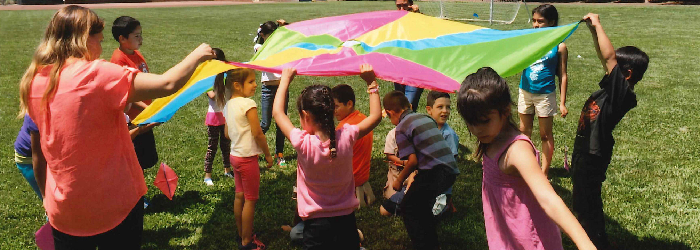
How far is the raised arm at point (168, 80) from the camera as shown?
2291mm

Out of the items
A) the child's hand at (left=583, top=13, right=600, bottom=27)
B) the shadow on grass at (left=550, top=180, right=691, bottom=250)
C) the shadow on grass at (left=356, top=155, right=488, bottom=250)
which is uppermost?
the child's hand at (left=583, top=13, right=600, bottom=27)

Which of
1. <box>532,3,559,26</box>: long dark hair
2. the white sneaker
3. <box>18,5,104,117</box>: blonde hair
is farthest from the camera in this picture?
the white sneaker

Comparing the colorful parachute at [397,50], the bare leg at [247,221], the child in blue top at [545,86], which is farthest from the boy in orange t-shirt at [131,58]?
the child in blue top at [545,86]

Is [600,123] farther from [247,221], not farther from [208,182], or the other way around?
[208,182]

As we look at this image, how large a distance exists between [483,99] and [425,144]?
1603 millimetres

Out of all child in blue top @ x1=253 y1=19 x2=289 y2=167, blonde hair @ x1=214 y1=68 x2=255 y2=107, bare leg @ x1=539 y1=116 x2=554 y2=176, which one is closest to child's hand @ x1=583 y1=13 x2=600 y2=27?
bare leg @ x1=539 y1=116 x2=554 y2=176

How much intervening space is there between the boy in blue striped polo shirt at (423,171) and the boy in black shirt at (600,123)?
0.90 metres

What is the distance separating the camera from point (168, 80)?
2.28 meters

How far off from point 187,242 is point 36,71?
92.8 inches

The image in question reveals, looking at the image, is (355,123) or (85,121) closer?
(85,121)

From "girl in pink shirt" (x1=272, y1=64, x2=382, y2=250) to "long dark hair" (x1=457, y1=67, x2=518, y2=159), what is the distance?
691 millimetres

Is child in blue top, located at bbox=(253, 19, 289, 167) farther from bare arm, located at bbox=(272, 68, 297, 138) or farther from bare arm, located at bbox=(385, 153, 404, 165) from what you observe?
bare arm, located at bbox=(272, 68, 297, 138)

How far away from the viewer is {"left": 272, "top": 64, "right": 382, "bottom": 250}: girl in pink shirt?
294 centimetres

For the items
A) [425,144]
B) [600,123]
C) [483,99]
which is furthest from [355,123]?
[483,99]
